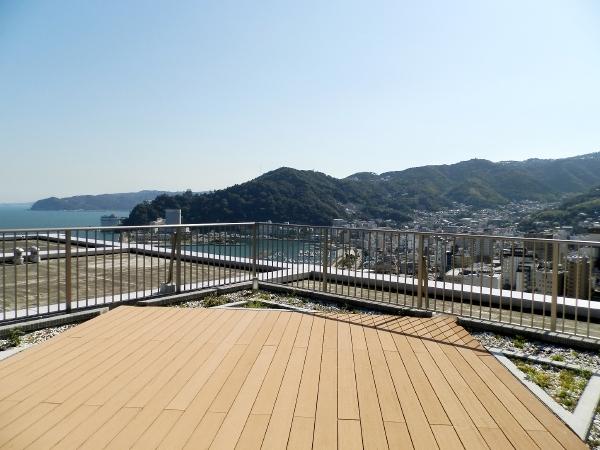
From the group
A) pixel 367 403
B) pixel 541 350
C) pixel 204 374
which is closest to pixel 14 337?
pixel 204 374

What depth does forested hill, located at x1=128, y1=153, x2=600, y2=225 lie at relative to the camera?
22.6m

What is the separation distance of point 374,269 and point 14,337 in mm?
4819

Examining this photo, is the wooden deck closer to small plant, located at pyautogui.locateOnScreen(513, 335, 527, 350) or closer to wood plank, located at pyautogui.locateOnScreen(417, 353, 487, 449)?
wood plank, located at pyautogui.locateOnScreen(417, 353, 487, 449)

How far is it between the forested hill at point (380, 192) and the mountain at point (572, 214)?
305 inches

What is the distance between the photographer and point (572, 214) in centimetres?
2094

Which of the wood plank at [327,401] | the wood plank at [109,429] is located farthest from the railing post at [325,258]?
the wood plank at [109,429]

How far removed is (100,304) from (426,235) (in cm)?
443

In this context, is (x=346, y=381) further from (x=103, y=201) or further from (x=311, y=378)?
(x=103, y=201)

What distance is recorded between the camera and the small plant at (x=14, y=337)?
12.9 feet

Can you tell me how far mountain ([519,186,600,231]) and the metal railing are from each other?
15069 millimetres

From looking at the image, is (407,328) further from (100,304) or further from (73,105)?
(73,105)

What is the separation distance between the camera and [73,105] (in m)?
14.2

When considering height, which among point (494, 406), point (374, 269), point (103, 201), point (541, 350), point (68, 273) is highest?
point (103, 201)

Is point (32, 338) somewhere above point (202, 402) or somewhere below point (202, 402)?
below
